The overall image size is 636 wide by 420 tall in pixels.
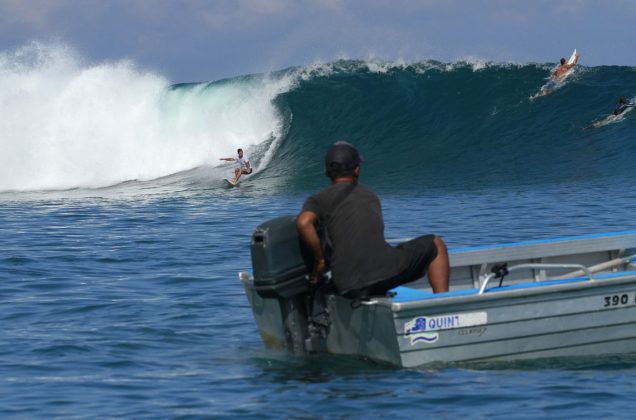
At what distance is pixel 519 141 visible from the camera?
2783 centimetres

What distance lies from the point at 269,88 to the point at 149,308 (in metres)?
23.0

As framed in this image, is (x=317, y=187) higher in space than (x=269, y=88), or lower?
lower

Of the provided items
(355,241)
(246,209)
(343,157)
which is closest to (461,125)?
(246,209)

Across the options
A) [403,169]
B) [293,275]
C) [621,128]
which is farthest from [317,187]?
[293,275]

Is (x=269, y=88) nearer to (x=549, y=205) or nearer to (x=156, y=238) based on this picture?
(x=549, y=205)

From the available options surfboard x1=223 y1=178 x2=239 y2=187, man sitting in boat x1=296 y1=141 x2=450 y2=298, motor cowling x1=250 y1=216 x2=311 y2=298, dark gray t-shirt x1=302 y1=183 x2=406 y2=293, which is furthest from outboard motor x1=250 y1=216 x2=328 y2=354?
surfboard x1=223 y1=178 x2=239 y2=187

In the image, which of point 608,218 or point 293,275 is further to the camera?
point 608,218

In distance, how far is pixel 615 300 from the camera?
805 cm

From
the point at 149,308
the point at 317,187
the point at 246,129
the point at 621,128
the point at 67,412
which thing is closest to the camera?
the point at 67,412

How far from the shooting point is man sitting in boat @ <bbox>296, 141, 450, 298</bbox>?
7.80m

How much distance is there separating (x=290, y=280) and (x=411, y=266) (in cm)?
85

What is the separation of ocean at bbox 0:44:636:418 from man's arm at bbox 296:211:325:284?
2.41 ft

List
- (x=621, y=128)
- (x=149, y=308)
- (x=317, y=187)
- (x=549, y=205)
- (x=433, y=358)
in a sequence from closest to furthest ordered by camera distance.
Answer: (x=433, y=358) → (x=149, y=308) → (x=549, y=205) → (x=317, y=187) → (x=621, y=128)

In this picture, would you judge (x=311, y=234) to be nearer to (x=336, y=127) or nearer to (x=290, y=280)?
(x=290, y=280)
